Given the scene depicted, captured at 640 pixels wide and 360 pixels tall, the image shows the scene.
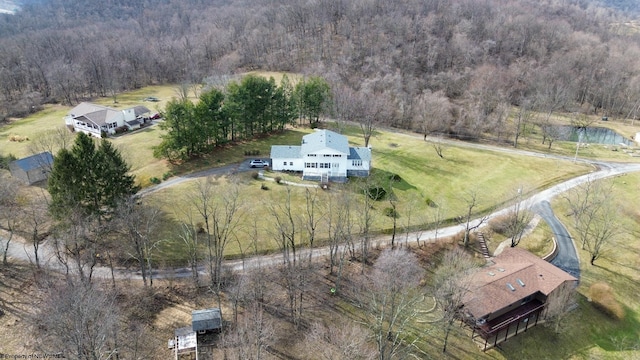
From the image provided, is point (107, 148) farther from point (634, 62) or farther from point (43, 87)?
point (634, 62)

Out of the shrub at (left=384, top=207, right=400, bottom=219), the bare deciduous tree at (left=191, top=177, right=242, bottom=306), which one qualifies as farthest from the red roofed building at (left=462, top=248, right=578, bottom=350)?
the bare deciduous tree at (left=191, top=177, right=242, bottom=306)

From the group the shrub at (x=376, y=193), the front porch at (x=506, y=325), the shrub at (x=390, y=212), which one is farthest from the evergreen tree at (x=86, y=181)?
the front porch at (x=506, y=325)

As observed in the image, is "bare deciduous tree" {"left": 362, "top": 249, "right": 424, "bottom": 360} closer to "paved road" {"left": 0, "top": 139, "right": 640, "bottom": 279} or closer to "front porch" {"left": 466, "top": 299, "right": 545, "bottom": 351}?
"front porch" {"left": 466, "top": 299, "right": 545, "bottom": 351}

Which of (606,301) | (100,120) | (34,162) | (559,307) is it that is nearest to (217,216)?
(34,162)

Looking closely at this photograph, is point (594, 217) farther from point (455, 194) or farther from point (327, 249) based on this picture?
point (327, 249)

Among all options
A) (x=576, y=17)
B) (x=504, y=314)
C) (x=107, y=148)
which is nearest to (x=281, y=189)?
(x=107, y=148)

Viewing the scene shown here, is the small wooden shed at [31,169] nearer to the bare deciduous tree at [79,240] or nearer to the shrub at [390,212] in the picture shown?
the bare deciduous tree at [79,240]
